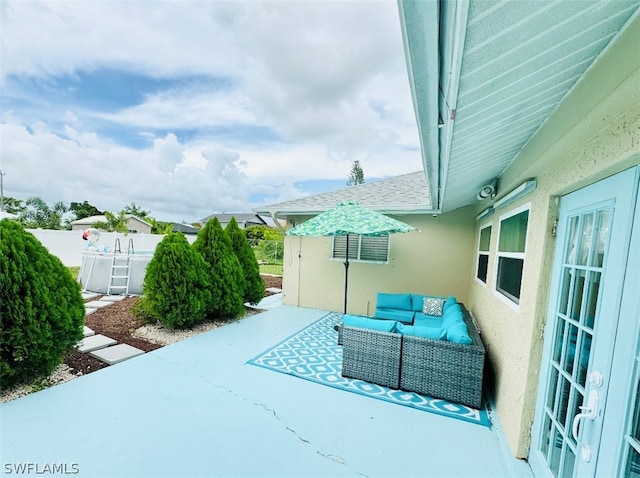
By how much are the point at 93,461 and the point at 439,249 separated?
728 cm

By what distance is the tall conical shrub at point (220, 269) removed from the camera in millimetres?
6422

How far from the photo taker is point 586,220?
202 centimetres

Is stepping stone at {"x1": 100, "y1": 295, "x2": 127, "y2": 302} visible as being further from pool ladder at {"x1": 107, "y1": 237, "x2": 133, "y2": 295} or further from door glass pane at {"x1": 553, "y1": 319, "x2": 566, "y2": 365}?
door glass pane at {"x1": 553, "y1": 319, "x2": 566, "y2": 365}

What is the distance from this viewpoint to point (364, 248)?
7.98 meters

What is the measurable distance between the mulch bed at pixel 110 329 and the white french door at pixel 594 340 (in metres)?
5.74

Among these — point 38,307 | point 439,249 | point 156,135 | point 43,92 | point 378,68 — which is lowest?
point 38,307

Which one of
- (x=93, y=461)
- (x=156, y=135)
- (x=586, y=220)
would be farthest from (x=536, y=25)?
(x=156, y=135)

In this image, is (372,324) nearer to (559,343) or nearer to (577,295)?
(559,343)

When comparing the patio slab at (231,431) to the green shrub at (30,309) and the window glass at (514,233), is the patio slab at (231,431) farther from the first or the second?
the window glass at (514,233)

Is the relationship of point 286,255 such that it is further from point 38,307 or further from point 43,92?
point 43,92

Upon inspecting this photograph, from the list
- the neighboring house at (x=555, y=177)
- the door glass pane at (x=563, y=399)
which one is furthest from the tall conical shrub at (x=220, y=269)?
the door glass pane at (x=563, y=399)

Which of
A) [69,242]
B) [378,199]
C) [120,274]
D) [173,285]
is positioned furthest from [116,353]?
[69,242]

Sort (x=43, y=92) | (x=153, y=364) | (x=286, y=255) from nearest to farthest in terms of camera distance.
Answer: (x=153, y=364), (x=43, y=92), (x=286, y=255)

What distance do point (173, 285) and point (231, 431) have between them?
356cm
